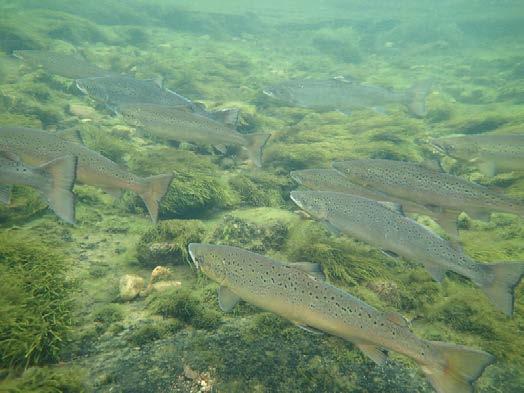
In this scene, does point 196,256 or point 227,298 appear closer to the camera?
point 227,298

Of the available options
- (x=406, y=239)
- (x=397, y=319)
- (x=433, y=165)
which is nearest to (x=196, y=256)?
(x=397, y=319)

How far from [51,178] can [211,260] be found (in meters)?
2.45

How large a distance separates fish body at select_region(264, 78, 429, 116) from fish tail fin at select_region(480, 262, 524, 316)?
916 cm

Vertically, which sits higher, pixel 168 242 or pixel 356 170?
pixel 356 170

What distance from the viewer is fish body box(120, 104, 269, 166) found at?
741 cm

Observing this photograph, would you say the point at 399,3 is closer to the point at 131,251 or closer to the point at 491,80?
the point at 491,80

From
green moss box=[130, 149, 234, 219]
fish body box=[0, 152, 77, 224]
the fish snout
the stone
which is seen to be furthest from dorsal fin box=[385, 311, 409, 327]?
green moss box=[130, 149, 234, 219]

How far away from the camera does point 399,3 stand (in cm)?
8644

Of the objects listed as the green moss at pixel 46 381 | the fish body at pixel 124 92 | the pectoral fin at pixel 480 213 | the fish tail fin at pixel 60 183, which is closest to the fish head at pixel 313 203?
the pectoral fin at pixel 480 213

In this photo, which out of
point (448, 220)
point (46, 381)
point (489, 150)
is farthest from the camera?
point (489, 150)

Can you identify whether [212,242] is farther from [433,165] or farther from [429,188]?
[433,165]

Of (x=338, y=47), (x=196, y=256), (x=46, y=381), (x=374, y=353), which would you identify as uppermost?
(x=338, y=47)

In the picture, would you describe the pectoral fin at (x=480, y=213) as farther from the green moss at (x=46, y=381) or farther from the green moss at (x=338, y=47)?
the green moss at (x=338, y=47)

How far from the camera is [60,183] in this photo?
171 inches
